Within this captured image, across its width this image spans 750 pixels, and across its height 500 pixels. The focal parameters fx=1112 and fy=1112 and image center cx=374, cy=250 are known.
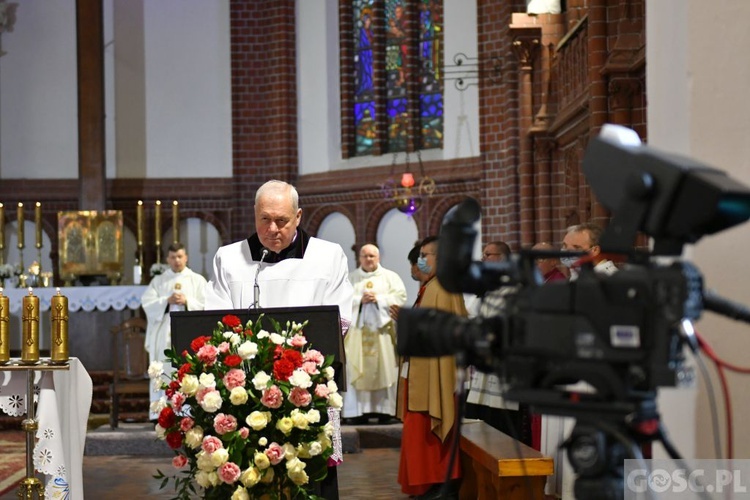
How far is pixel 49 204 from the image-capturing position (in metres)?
16.1

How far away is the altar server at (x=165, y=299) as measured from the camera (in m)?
11.4

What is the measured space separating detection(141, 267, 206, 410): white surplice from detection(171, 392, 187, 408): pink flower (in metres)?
6.98

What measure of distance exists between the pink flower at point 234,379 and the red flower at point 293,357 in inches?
6.9

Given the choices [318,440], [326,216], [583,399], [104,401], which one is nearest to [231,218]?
[326,216]

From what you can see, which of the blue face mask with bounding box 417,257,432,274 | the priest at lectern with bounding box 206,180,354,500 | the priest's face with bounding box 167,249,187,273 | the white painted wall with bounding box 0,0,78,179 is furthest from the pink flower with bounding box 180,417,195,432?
the white painted wall with bounding box 0,0,78,179

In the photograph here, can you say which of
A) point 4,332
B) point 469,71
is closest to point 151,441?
point 4,332

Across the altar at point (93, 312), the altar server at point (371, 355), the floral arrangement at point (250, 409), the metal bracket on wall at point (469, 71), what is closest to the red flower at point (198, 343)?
the floral arrangement at point (250, 409)

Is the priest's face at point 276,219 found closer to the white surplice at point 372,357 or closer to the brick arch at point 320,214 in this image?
the white surplice at point 372,357

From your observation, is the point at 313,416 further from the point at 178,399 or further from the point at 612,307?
the point at 612,307

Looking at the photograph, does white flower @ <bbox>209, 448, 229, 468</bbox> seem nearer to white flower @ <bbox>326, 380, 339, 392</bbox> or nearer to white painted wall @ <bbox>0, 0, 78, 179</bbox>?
white flower @ <bbox>326, 380, 339, 392</bbox>

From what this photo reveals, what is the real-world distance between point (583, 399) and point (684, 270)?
31cm

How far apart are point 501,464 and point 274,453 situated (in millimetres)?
1429

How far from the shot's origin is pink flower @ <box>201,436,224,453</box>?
4191 mm

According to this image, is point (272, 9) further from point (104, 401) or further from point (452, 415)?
point (452, 415)
